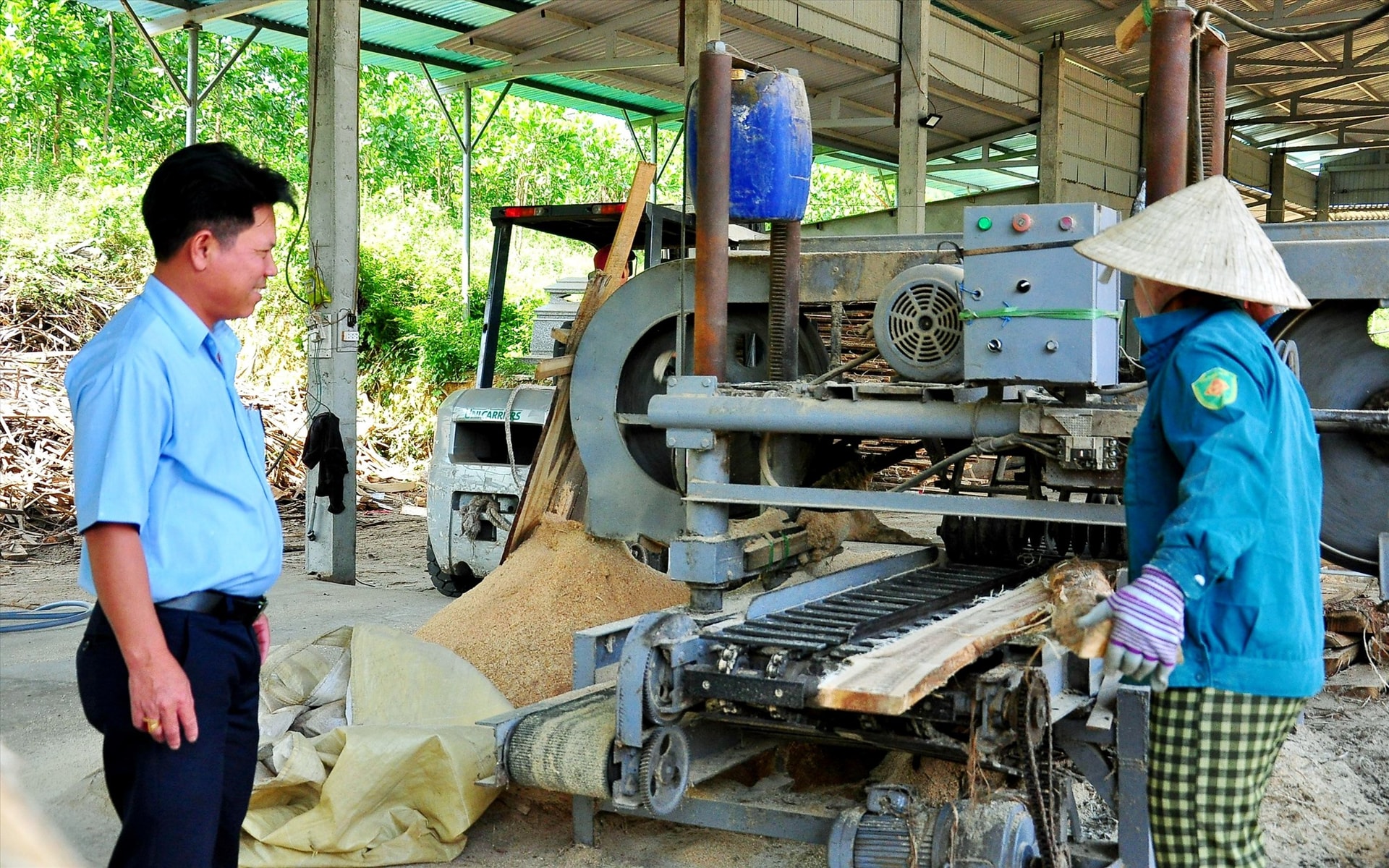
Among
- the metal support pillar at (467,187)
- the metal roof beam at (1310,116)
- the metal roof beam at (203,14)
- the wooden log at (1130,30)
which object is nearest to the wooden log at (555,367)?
the wooden log at (1130,30)

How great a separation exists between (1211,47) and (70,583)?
7.28 metres

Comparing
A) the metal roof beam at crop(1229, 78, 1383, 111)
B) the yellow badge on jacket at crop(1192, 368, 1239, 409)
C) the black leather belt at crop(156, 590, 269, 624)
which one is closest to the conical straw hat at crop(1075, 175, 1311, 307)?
the yellow badge on jacket at crop(1192, 368, 1239, 409)

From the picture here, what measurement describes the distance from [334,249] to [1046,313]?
17.5ft

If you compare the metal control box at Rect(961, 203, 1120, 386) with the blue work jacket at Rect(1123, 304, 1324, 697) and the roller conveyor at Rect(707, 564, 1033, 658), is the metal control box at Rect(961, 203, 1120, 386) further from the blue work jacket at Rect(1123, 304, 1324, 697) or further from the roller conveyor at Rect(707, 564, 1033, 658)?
the blue work jacket at Rect(1123, 304, 1324, 697)

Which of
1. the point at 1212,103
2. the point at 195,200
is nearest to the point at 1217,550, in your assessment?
the point at 195,200

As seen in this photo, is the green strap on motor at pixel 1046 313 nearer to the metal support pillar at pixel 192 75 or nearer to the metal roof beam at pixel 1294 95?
the metal support pillar at pixel 192 75

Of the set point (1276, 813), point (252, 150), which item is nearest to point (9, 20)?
point (252, 150)

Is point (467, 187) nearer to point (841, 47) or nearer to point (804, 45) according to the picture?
point (804, 45)

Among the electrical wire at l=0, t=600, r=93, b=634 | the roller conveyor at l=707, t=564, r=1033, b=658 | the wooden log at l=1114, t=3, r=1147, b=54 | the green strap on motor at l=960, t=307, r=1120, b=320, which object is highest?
the wooden log at l=1114, t=3, r=1147, b=54

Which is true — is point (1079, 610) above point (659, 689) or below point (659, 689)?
above

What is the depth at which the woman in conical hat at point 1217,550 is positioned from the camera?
85.5 inches

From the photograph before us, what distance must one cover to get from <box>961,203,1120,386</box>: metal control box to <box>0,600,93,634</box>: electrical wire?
492cm

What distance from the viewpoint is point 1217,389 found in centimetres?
224

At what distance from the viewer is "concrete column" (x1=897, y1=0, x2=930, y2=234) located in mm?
11875
